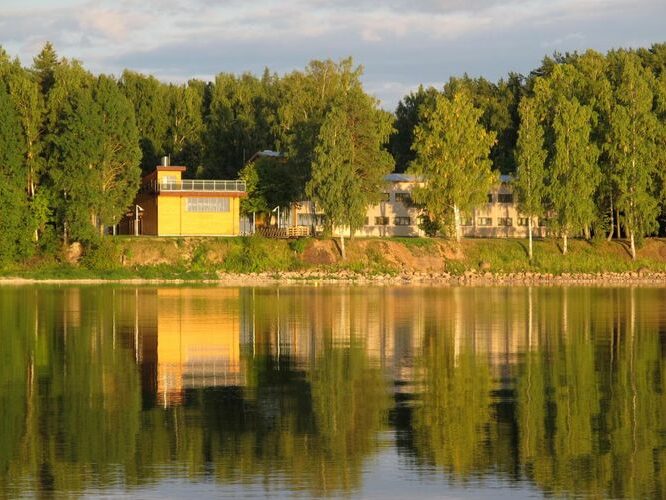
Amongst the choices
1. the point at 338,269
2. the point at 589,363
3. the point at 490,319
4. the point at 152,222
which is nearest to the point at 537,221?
the point at 338,269

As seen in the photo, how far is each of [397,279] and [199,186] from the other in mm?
17310

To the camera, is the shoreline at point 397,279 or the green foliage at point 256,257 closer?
the shoreline at point 397,279

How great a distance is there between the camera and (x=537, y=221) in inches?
4082

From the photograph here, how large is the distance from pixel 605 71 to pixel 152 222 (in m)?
41.2

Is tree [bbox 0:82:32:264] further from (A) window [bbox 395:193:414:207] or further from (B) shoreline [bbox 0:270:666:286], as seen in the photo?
(A) window [bbox 395:193:414:207]

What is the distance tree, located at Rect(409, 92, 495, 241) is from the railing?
1351 centimetres

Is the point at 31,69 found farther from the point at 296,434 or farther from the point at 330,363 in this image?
the point at 296,434

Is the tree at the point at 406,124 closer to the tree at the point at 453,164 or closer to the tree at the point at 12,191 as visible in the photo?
the tree at the point at 453,164

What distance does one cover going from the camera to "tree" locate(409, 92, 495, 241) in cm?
9081

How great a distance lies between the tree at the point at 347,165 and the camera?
281ft

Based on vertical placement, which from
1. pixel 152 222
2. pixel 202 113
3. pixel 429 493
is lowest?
pixel 429 493

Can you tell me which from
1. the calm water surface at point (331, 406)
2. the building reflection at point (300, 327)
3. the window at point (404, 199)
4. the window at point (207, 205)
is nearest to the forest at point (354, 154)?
the window at point (207, 205)

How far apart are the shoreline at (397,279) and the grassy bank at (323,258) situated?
2.65ft

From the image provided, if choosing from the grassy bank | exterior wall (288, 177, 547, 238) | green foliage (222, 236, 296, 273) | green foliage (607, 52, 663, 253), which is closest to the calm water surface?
the grassy bank
